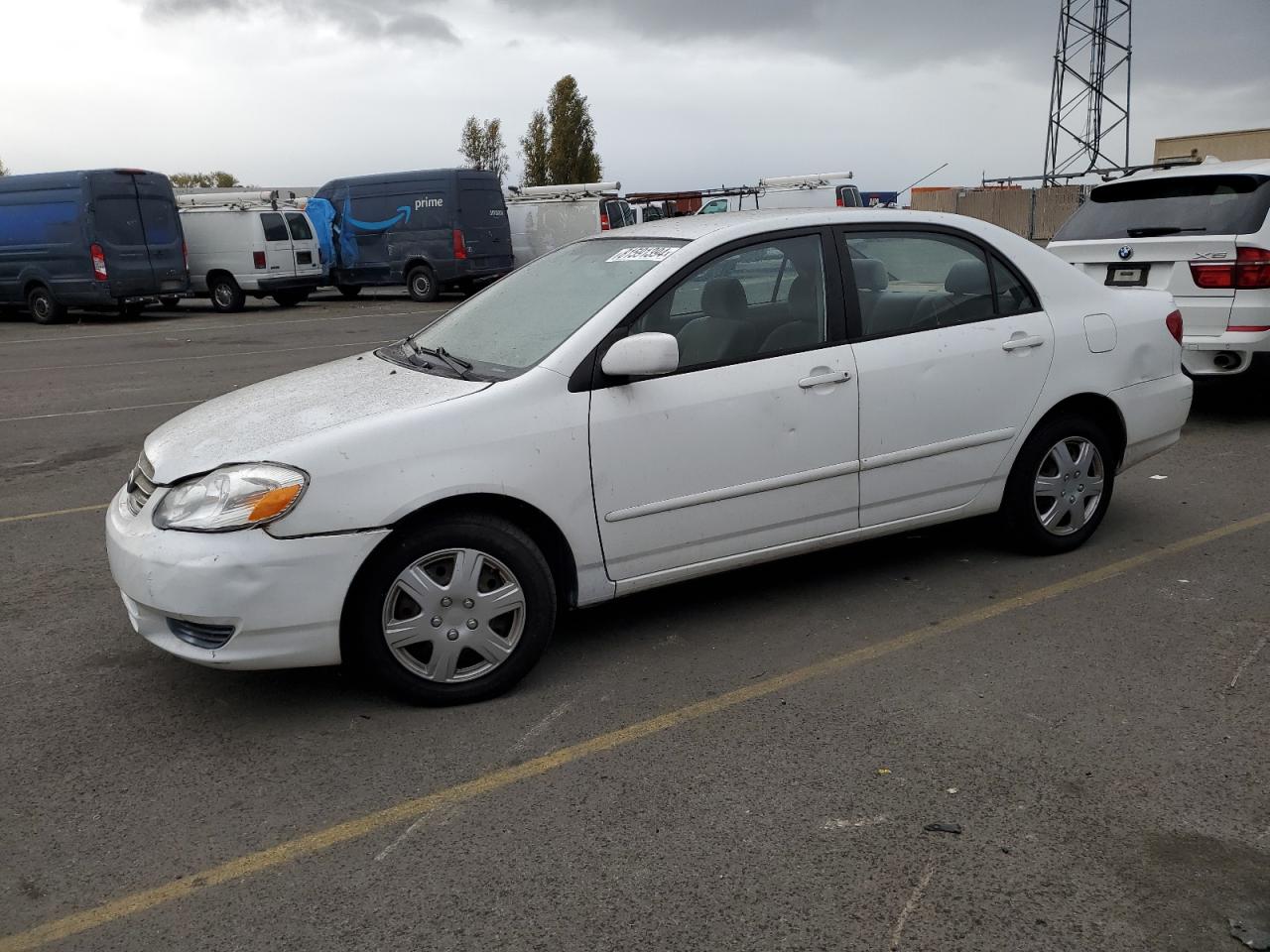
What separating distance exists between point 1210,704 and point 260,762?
3.06 m

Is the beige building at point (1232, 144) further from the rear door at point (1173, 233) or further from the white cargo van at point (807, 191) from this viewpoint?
the rear door at point (1173, 233)

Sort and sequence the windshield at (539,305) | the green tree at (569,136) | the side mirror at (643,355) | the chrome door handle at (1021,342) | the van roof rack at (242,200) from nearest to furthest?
the side mirror at (643,355)
the windshield at (539,305)
the chrome door handle at (1021,342)
the van roof rack at (242,200)
the green tree at (569,136)

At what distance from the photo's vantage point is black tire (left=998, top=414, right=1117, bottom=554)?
16.7 ft

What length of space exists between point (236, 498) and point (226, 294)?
20.8 m

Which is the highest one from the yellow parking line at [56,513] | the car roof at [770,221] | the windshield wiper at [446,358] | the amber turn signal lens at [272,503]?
the car roof at [770,221]

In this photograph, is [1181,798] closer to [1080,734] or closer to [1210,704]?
[1080,734]

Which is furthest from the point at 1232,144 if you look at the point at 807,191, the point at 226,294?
the point at 226,294

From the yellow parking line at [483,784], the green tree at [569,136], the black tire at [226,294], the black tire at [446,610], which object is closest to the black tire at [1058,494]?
the yellow parking line at [483,784]

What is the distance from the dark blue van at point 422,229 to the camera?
22.5m

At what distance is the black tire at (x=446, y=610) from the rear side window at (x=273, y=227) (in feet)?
66.1

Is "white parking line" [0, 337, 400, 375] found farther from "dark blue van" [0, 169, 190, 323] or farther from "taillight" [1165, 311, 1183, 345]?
"taillight" [1165, 311, 1183, 345]

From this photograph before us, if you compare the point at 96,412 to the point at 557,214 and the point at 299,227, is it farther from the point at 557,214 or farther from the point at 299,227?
the point at 557,214

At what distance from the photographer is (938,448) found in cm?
477

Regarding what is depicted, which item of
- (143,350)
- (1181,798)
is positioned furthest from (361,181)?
(1181,798)
